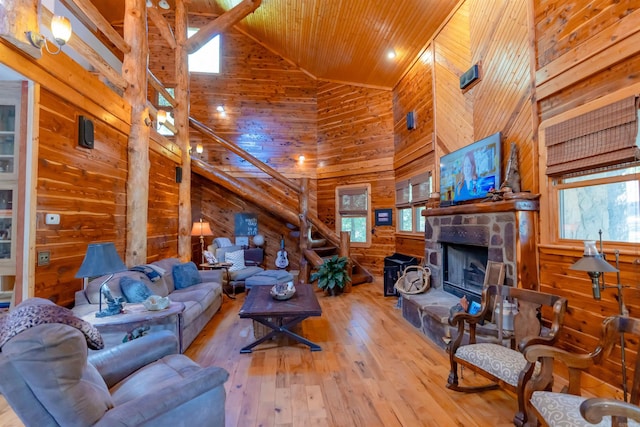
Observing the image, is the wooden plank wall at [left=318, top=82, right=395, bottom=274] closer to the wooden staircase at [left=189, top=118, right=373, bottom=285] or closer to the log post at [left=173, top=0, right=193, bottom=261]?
the wooden staircase at [left=189, top=118, right=373, bottom=285]

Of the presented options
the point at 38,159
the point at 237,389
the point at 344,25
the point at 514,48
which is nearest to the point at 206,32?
the point at 344,25

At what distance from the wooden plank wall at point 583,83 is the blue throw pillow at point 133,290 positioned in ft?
12.8

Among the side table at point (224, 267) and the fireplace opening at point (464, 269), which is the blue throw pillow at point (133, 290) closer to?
the side table at point (224, 267)

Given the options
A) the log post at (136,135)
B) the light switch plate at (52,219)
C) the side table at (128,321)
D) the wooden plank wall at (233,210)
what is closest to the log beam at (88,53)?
the log post at (136,135)

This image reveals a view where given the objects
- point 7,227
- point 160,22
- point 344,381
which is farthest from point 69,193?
point 160,22

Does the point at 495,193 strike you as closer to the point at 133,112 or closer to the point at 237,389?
the point at 237,389

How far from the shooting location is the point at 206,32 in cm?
608

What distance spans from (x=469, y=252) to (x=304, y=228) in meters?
3.71

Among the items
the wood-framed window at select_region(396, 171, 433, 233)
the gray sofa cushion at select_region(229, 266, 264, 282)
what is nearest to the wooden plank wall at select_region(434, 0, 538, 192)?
the wood-framed window at select_region(396, 171, 433, 233)

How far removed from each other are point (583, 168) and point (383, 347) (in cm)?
246

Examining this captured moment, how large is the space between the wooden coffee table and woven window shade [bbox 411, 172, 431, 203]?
10.2 ft

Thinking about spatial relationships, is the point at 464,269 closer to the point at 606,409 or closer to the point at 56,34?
the point at 606,409

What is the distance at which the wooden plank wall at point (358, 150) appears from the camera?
720 centimetres

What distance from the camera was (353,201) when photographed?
761 cm
